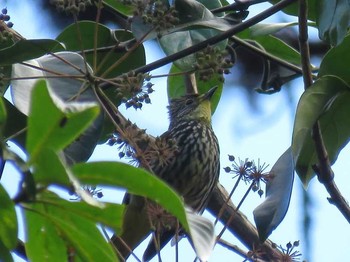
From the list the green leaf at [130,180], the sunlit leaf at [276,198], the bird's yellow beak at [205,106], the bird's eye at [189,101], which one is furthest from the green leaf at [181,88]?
the green leaf at [130,180]

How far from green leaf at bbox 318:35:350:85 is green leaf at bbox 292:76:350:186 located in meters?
0.04

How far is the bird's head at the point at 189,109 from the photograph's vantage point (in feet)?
13.3

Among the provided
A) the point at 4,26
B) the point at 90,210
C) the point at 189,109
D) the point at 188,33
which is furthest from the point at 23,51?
the point at 189,109

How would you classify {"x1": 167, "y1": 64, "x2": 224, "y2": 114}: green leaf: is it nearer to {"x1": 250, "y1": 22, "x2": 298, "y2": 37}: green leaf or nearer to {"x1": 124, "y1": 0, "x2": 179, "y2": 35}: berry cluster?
{"x1": 250, "y1": 22, "x2": 298, "y2": 37}: green leaf

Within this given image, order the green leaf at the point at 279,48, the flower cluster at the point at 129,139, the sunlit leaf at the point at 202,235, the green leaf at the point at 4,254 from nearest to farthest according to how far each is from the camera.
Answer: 1. the sunlit leaf at the point at 202,235
2. the green leaf at the point at 4,254
3. the flower cluster at the point at 129,139
4. the green leaf at the point at 279,48

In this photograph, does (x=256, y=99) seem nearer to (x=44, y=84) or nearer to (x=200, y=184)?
(x=200, y=184)

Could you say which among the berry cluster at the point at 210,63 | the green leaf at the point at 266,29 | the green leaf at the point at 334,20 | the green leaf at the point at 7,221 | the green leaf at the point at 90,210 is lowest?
the green leaf at the point at 7,221

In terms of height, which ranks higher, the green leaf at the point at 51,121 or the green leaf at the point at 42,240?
the green leaf at the point at 51,121

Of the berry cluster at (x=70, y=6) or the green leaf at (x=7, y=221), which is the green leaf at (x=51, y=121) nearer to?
the green leaf at (x=7, y=221)

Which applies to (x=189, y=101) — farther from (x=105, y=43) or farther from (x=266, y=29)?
(x=105, y=43)

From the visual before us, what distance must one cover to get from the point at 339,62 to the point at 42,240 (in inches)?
50.8

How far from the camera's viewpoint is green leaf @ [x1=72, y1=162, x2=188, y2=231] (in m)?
1.03

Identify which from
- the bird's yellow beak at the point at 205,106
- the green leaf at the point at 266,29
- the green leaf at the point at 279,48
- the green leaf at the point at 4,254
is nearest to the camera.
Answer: the green leaf at the point at 4,254

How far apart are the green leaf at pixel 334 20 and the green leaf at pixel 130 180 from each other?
1258 mm
